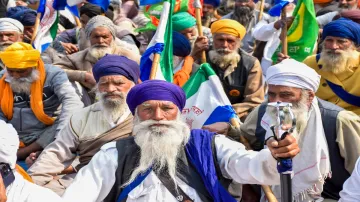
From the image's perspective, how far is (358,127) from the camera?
586cm

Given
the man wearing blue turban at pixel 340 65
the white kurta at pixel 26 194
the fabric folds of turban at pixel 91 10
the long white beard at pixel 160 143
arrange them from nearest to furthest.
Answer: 1. the white kurta at pixel 26 194
2. the long white beard at pixel 160 143
3. the man wearing blue turban at pixel 340 65
4. the fabric folds of turban at pixel 91 10

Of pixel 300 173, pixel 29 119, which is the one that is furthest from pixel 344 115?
pixel 29 119

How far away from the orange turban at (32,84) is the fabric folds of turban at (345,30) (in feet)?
9.34

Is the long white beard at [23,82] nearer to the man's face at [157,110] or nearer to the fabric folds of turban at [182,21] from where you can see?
the fabric folds of turban at [182,21]

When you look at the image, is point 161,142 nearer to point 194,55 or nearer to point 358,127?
point 358,127

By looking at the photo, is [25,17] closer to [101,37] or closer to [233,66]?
[101,37]

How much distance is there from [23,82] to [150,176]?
3.21 meters

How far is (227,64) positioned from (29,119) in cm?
209

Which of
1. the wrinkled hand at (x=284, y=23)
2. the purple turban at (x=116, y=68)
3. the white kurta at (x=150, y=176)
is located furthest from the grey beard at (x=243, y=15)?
the white kurta at (x=150, y=176)

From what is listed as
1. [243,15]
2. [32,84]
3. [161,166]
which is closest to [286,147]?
[161,166]

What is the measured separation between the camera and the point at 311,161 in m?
5.89

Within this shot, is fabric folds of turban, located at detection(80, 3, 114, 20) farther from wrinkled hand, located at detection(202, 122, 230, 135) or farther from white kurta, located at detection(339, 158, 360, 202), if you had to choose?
white kurta, located at detection(339, 158, 360, 202)

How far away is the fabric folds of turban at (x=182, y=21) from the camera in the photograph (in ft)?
29.7

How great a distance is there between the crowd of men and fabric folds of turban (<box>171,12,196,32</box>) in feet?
0.06
